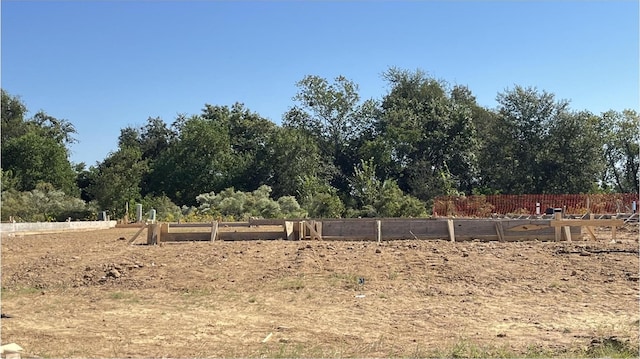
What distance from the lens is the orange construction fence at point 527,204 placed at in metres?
32.8

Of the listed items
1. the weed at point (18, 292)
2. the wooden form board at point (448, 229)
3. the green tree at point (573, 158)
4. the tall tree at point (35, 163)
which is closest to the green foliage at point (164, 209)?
the tall tree at point (35, 163)

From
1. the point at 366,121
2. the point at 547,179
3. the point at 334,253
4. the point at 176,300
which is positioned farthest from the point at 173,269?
the point at 366,121

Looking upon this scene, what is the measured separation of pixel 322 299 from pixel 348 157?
143 feet

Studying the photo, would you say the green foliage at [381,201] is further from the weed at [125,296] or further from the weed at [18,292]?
the weed at [18,292]

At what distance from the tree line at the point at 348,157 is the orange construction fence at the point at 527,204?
345cm

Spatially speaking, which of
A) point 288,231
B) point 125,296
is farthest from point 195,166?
point 125,296

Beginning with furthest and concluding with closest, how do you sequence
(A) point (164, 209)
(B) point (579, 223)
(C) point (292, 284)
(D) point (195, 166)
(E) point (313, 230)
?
(D) point (195, 166) → (A) point (164, 209) → (E) point (313, 230) → (B) point (579, 223) → (C) point (292, 284)

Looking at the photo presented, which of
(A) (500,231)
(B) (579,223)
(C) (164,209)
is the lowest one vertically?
(A) (500,231)

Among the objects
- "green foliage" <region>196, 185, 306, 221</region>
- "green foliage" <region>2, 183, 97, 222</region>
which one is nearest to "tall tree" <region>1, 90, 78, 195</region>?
"green foliage" <region>2, 183, 97, 222</region>

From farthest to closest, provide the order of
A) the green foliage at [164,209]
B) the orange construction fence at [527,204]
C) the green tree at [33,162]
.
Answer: the green tree at [33,162]
the green foliage at [164,209]
the orange construction fence at [527,204]

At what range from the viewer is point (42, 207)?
118 feet

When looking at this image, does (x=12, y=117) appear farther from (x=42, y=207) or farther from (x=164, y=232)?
(x=164, y=232)

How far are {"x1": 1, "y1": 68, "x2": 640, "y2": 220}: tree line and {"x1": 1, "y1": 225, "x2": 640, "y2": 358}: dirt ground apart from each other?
919 inches

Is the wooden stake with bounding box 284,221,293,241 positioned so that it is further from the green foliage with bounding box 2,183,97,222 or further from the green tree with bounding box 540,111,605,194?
the green tree with bounding box 540,111,605,194
